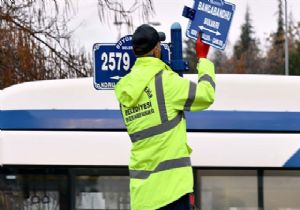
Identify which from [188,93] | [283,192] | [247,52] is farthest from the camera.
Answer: [247,52]

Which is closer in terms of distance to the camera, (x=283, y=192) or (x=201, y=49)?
(x=201, y=49)

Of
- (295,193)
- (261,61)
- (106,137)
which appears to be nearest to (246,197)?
(295,193)

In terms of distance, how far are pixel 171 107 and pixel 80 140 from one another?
1580mm

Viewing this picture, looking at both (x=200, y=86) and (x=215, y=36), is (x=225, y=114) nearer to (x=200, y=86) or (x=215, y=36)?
(x=215, y=36)

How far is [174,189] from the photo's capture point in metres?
4.02

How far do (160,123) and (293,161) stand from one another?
1.72m

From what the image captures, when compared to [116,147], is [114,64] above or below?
above

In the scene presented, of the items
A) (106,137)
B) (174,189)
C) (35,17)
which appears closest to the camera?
(174,189)

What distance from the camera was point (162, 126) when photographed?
13.3 feet

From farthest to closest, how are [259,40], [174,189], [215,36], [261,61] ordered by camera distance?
[259,40]
[261,61]
[215,36]
[174,189]

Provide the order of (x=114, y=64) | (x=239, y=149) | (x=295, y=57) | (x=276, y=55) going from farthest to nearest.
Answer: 1. (x=276, y=55)
2. (x=295, y=57)
3. (x=239, y=149)
4. (x=114, y=64)

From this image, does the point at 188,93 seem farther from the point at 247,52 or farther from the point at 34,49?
the point at 247,52

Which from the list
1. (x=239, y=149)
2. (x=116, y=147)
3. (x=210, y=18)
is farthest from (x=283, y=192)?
(x=210, y=18)

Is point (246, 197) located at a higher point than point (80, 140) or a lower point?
lower
